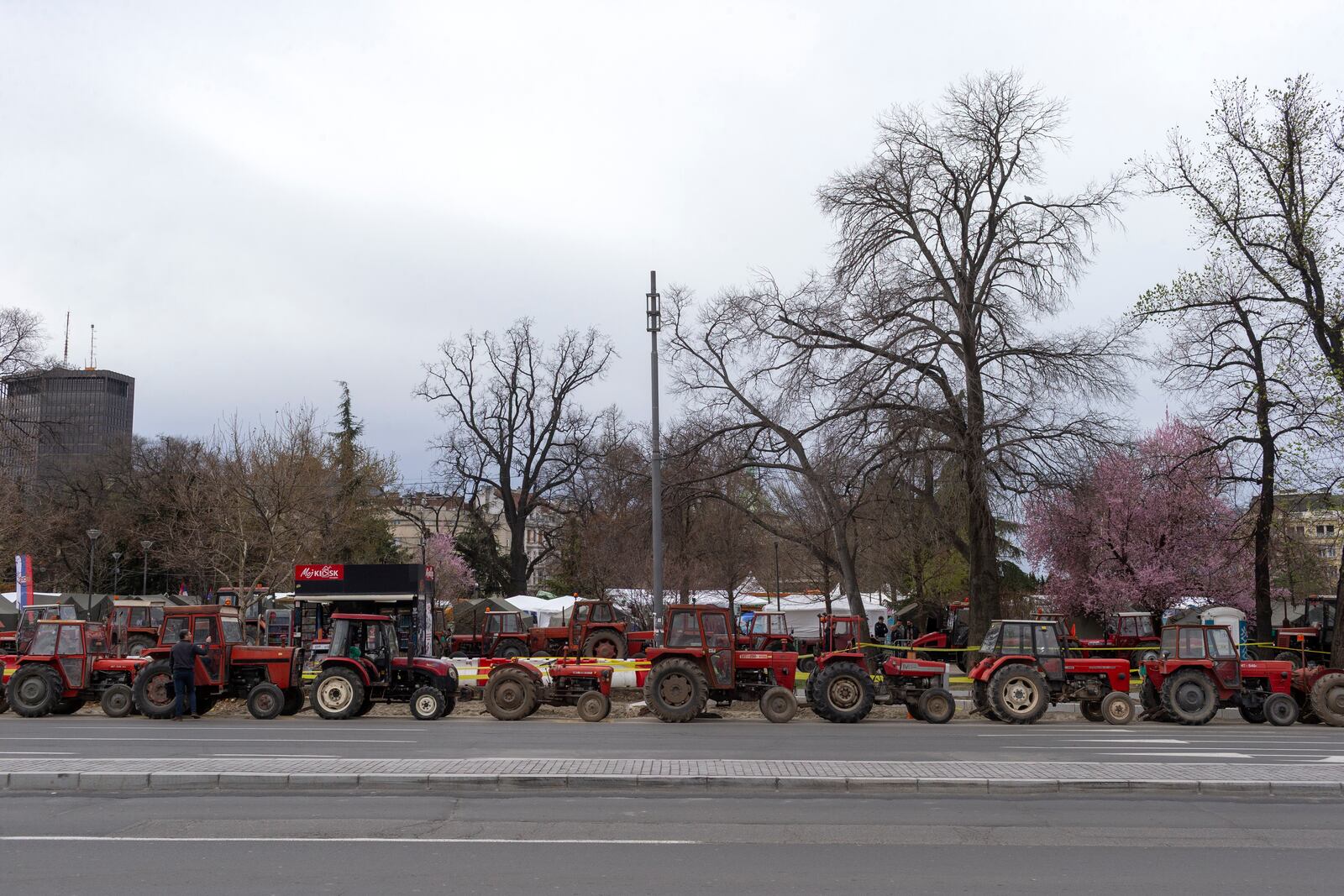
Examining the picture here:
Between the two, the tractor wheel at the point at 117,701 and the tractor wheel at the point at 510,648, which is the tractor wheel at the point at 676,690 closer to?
the tractor wheel at the point at 117,701

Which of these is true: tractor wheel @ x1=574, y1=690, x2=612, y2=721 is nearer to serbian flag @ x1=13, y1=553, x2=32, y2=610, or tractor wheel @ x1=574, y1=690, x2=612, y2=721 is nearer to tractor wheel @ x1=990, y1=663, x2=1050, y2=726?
tractor wheel @ x1=990, y1=663, x2=1050, y2=726

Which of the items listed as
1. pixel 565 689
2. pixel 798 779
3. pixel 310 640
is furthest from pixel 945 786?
pixel 310 640

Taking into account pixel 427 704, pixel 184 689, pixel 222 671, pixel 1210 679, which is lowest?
pixel 427 704

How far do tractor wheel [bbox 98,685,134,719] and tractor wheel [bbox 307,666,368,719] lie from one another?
3.92m

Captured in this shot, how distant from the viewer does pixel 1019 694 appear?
71.1ft

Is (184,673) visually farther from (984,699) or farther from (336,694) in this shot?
(984,699)

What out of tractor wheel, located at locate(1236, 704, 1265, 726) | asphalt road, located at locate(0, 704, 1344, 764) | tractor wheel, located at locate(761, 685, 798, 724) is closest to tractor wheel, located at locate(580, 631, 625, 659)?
asphalt road, located at locate(0, 704, 1344, 764)

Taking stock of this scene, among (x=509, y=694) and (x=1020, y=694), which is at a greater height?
(x=509, y=694)

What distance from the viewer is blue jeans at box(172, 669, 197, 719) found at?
2064 cm

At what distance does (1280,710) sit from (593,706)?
1338 cm

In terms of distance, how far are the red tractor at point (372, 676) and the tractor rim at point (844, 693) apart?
7.25 meters

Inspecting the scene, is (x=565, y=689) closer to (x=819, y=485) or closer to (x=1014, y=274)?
(x=819, y=485)

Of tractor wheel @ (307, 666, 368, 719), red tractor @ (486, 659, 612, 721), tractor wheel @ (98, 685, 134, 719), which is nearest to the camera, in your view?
tractor wheel @ (307, 666, 368, 719)

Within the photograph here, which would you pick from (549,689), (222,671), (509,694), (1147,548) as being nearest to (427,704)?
(509,694)
